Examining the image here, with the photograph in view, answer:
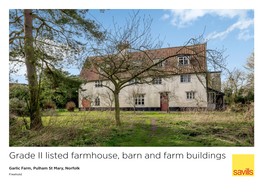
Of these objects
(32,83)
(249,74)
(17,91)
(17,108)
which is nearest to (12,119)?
(17,108)

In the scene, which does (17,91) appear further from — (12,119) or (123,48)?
(123,48)

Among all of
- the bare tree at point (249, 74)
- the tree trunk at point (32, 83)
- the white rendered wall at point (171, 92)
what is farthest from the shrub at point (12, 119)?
the bare tree at point (249, 74)

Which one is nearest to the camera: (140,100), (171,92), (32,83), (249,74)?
(32,83)

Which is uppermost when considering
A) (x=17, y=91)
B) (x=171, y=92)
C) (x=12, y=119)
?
(x=171, y=92)

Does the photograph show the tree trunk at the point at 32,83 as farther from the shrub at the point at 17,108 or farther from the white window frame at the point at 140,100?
the white window frame at the point at 140,100

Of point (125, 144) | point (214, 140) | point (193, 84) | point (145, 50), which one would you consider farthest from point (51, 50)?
point (193, 84)

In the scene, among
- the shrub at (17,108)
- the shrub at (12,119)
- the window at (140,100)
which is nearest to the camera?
the shrub at (17,108)

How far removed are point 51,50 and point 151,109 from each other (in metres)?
14.4

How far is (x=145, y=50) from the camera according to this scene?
23.4 ft

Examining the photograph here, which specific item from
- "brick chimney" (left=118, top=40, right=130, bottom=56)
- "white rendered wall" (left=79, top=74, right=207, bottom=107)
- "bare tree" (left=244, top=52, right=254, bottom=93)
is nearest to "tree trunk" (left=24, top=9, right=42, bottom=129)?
"brick chimney" (left=118, top=40, right=130, bottom=56)
